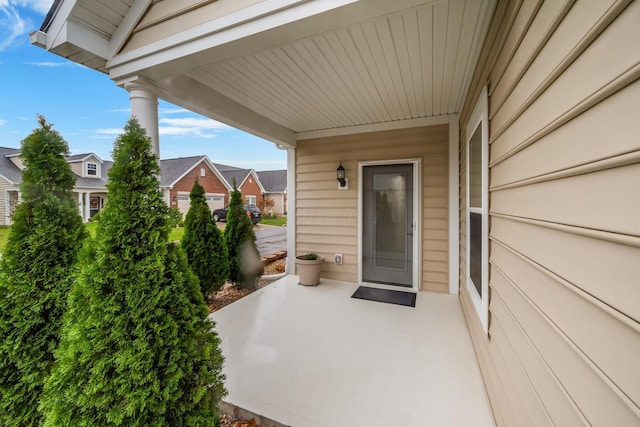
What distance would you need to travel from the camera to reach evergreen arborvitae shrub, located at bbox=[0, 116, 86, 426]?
1509 mm

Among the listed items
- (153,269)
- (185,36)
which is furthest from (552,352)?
(185,36)

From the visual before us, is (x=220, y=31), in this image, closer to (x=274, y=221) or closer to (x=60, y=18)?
(x=60, y=18)

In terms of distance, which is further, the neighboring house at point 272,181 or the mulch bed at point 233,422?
the neighboring house at point 272,181

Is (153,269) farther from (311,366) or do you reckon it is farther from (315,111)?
(315,111)

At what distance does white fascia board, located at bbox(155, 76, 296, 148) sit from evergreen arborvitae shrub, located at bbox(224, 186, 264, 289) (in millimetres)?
1223

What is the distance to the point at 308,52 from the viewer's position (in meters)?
2.22

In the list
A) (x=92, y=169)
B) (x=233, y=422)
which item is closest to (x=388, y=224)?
(x=233, y=422)

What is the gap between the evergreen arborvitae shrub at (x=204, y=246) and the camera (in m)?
3.62

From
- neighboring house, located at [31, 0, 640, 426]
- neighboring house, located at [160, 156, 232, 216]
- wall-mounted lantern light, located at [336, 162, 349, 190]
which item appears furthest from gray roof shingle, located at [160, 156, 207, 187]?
wall-mounted lantern light, located at [336, 162, 349, 190]

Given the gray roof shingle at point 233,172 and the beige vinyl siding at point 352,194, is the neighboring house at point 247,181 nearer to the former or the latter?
the gray roof shingle at point 233,172

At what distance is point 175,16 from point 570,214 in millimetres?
2598

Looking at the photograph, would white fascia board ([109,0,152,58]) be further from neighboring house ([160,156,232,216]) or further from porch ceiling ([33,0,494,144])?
neighboring house ([160,156,232,216])

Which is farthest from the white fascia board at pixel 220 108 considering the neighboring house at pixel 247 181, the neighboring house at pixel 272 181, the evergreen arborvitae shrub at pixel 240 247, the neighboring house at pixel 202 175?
the neighboring house at pixel 272 181

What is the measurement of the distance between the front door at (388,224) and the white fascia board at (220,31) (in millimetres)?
2925
